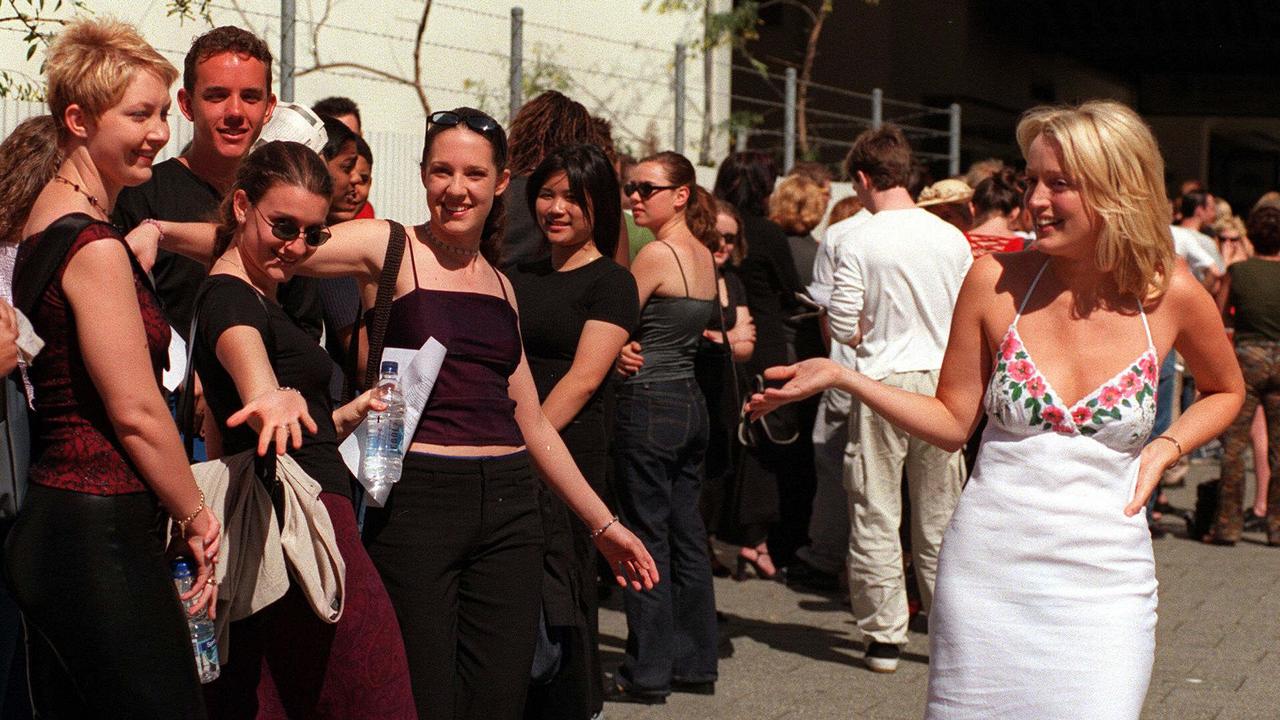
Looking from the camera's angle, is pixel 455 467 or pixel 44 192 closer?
pixel 44 192

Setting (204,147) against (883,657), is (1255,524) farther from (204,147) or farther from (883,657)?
(204,147)

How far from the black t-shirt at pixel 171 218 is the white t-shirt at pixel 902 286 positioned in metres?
3.20

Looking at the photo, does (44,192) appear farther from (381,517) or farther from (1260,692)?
(1260,692)

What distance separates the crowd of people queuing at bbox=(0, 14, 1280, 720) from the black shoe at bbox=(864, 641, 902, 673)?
178 centimetres

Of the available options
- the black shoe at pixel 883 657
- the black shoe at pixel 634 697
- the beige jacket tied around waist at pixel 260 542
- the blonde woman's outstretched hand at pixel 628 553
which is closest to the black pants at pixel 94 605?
the beige jacket tied around waist at pixel 260 542

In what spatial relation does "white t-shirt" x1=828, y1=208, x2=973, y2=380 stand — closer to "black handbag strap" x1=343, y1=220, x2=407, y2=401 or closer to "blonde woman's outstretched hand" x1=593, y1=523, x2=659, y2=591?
"blonde woman's outstretched hand" x1=593, y1=523, x2=659, y2=591

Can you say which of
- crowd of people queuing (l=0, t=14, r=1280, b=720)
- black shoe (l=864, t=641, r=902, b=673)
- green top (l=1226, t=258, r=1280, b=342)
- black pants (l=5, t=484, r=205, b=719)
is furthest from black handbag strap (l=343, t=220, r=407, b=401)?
green top (l=1226, t=258, r=1280, b=342)

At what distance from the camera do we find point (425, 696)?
12.8ft

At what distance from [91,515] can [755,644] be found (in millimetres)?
4474

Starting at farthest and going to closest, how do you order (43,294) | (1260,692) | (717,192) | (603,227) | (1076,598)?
(717,192) < (1260,692) < (603,227) < (1076,598) < (43,294)

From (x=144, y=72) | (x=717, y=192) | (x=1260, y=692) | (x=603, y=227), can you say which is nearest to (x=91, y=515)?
(x=144, y=72)

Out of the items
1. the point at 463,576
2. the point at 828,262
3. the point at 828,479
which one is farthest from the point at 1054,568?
the point at 828,479

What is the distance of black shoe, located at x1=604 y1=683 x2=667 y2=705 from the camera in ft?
20.0

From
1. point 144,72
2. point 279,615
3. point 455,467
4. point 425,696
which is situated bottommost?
point 425,696
